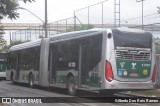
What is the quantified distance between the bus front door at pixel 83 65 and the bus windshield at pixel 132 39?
1964 millimetres

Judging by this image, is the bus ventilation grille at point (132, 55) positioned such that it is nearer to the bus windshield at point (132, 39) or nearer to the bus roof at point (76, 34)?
the bus windshield at point (132, 39)

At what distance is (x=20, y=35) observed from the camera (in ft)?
232

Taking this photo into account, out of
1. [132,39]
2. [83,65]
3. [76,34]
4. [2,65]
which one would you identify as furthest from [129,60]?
[2,65]

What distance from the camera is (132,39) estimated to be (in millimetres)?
19750

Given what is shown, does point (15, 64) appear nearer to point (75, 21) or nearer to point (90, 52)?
point (75, 21)

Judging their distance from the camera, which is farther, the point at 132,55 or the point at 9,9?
the point at 9,9

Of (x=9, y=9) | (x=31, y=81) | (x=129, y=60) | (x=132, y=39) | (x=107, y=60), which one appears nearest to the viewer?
(x=107, y=60)

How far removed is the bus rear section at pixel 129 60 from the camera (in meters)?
18.8

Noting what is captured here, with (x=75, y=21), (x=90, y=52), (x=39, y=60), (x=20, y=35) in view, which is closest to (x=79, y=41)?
(x=90, y=52)

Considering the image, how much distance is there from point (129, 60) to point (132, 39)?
104 centimetres

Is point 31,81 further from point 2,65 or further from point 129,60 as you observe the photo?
point 2,65

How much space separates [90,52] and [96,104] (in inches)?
126

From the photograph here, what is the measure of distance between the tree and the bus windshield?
5745 mm

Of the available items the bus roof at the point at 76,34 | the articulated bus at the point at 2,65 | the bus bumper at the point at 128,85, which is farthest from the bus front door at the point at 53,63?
the articulated bus at the point at 2,65
